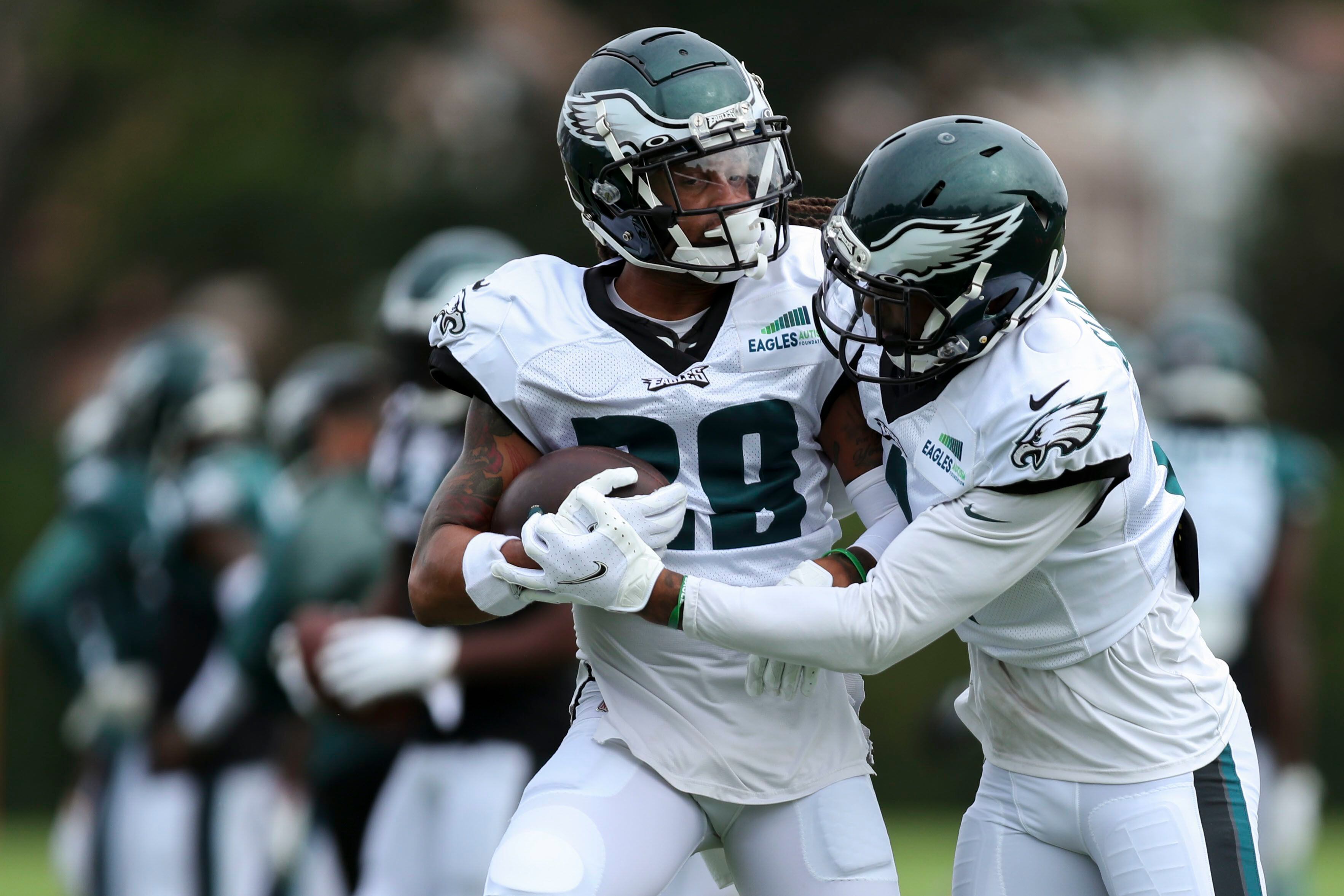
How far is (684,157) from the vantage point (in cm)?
345

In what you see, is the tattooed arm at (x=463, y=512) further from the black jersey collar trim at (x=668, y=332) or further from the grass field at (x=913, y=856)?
the grass field at (x=913, y=856)

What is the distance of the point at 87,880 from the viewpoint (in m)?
→ 7.88

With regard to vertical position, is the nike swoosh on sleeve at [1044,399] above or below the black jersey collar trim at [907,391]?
above

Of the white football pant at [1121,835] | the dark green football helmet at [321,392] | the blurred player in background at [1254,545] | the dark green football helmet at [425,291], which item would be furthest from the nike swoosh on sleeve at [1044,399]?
the dark green football helmet at [321,392]

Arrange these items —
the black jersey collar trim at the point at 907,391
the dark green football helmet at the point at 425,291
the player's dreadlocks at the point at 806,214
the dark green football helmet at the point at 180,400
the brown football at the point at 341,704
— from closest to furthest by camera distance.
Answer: the black jersey collar trim at the point at 907,391 → the player's dreadlocks at the point at 806,214 → the brown football at the point at 341,704 → the dark green football helmet at the point at 425,291 → the dark green football helmet at the point at 180,400

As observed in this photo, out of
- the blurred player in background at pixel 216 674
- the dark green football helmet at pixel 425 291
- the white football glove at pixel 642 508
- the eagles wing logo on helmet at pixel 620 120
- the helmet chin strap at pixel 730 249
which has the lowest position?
the blurred player in background at pixel 216 674

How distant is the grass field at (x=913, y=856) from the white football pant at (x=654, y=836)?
5.26 m

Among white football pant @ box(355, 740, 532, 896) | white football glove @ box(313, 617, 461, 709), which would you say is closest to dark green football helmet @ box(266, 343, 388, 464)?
white football glove @ box(313, 617, 461, 709)

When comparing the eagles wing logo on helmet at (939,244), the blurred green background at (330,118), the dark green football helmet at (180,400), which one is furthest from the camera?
the blurred green background at (330,118)

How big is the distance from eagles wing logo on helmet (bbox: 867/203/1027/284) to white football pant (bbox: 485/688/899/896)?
3.13 ft

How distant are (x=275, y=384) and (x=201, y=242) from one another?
59.4 inches

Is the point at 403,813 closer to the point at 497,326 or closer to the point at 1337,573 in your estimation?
the point at 497,326

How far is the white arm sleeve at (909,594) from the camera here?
10.5 feet

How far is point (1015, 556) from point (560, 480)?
31.3 inches
